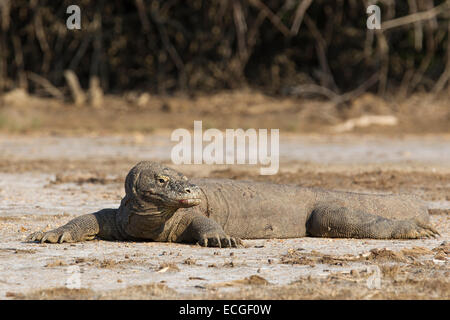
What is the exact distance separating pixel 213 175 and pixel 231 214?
186 inches

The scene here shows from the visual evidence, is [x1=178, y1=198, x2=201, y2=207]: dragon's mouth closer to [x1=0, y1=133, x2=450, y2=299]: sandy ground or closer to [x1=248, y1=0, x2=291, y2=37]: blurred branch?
[x1=0, y1=133, x2=450, y2=299]: sandy ground

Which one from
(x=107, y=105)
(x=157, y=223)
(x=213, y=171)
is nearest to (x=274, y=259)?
(x=157, y=223)

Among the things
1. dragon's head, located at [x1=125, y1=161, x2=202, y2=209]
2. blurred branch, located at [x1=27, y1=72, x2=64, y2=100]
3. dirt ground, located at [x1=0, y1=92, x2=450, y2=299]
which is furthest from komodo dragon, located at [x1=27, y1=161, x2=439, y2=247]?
blurred branch, located at [x1=27, y1=72, x2=64, y2=100]

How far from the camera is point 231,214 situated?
23.1ft

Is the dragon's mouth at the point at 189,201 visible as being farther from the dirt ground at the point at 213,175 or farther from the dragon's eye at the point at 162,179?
the dirt ground at the point at 213,175

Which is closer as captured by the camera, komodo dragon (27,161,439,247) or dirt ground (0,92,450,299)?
dirt ground (0,92,450,299)

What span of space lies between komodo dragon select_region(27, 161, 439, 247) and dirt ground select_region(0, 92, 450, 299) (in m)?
0.13

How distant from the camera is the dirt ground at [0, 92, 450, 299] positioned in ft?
17.3

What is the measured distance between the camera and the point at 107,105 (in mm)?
20594

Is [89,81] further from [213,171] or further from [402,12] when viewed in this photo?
[213,171]

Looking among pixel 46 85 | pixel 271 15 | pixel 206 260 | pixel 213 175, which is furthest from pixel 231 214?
Answer: pixel 46 85

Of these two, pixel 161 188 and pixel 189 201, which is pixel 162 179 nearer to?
pixel 161 188

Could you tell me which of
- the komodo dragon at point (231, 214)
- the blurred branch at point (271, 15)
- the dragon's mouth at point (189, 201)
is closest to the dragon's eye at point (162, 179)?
the komodo dragon at point (231, 214)

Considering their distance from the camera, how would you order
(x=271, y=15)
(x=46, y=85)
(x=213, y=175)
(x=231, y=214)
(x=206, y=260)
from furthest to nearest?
(x=46, y=85) → (x=271, y=15) → (x=213, y=175) → (x=231, y=214) → (x=206, y=260)
